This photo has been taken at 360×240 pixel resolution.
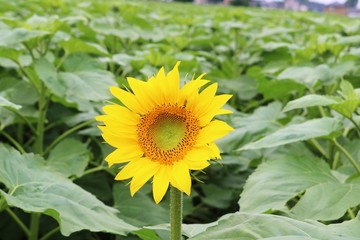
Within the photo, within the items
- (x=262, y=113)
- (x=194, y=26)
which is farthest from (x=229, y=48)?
(x=262, y=113)

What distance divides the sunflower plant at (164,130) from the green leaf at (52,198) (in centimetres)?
24

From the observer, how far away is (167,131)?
3.56 ft

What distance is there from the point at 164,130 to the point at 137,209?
0.98 meters

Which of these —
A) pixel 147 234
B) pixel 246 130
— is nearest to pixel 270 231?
pixel 147 234

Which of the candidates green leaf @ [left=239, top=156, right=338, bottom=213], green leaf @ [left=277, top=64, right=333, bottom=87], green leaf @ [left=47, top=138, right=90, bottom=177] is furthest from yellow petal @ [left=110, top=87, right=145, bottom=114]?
green leaf @ [left=277, top=64, right=333, bottom=87]

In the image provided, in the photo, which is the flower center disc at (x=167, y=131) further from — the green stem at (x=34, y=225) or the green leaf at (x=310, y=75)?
the green leaf at (x=310, y=75)

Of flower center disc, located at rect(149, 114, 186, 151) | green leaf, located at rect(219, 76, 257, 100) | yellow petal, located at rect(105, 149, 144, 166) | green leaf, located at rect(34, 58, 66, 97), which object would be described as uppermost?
flower center disc, located at rect(149, 114, 186, 151)

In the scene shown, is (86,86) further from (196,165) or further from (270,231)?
(270,231)

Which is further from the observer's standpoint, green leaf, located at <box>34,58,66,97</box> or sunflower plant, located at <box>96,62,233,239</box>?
green leaf, located at <box>34,58,66,97</box>

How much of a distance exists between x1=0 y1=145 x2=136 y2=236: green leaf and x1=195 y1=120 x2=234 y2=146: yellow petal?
0.34m

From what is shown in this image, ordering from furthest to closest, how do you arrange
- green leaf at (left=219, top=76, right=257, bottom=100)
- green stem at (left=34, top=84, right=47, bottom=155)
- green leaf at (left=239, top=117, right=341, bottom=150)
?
green leaf at (left=219, top=76, right=257, bottom=100), green stem at (left=34, top=84, right=47, bottom=155), green leaf at (left=239, top=117, right=341, bottom=150)

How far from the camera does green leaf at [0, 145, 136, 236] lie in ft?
4.03

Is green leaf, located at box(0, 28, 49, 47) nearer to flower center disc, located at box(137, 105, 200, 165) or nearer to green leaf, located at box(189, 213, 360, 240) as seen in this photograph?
flower center disc, located at box(137, 105, 200, 165)

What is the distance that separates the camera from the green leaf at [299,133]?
1546 millimetres
